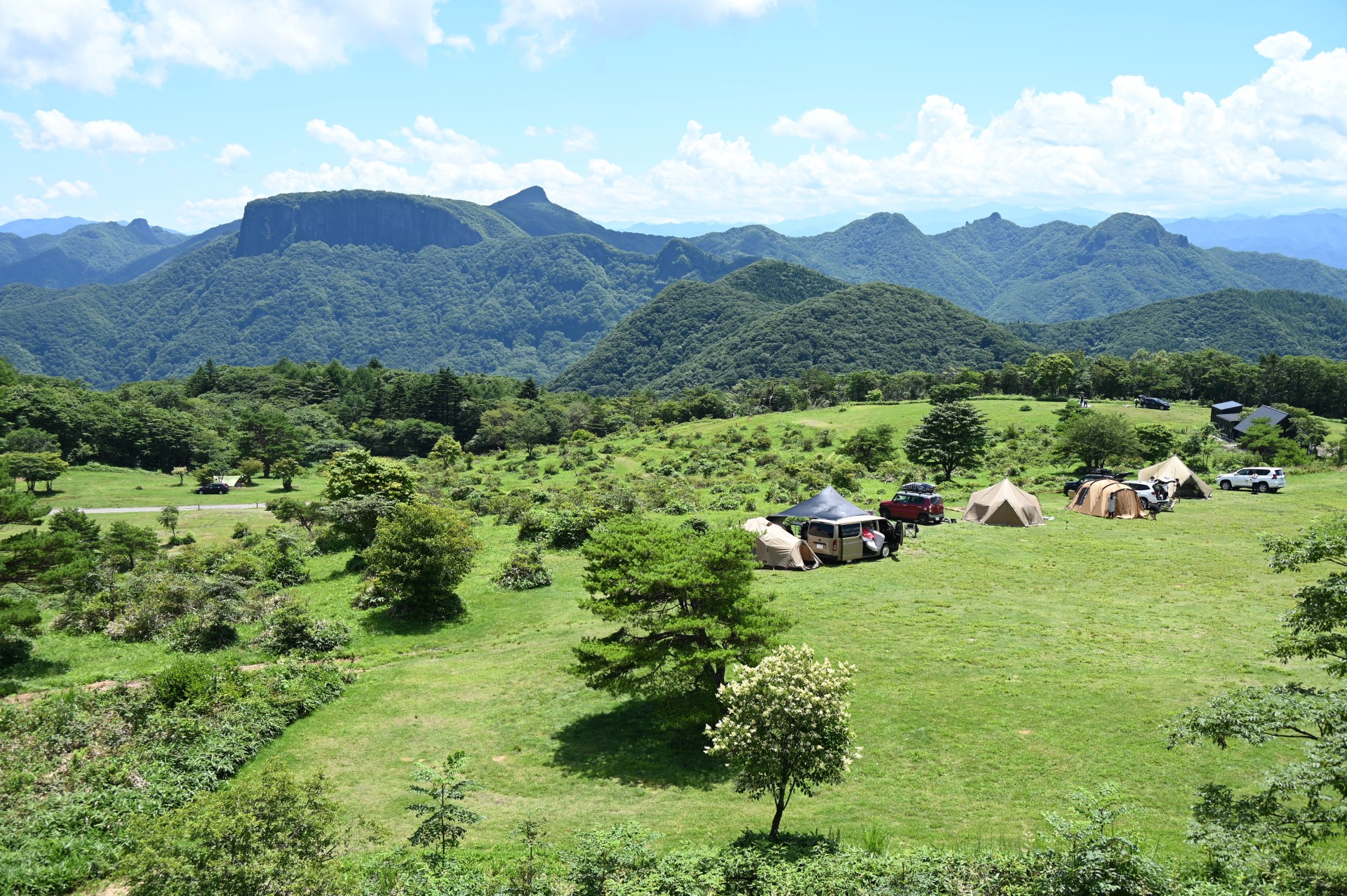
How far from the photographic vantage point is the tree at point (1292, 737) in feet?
26.3

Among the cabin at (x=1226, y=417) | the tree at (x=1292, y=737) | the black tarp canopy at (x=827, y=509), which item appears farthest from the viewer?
the cabin at (x=1226, y=417)

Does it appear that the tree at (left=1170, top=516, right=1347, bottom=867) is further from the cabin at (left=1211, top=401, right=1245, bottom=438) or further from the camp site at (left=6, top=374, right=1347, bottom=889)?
the cabin at (left=1211, top=401, right=1245, bottom=438)

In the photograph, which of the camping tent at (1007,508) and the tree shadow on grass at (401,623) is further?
the camping tent at (1007,508)

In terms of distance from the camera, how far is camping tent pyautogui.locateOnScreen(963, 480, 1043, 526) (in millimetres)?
33094

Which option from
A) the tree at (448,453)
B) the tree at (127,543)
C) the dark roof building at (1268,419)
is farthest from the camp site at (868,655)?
the tree at (448,453)

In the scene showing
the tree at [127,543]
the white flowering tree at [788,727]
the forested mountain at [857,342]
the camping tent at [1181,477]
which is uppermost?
the forested mountain at [857,342]

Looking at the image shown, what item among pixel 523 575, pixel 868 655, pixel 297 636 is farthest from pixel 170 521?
pixel 868 655

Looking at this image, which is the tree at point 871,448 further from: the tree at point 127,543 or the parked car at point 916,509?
the tree at point 127,543

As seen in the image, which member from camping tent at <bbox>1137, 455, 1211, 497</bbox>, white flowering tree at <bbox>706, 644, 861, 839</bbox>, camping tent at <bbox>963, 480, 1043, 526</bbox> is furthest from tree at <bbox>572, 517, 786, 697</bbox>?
camping tent at <bbox>1137, 455, 1211, 497</bbox>

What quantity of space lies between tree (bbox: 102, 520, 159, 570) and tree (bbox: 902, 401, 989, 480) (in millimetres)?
43200

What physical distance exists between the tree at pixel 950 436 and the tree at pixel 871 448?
7.35 meters

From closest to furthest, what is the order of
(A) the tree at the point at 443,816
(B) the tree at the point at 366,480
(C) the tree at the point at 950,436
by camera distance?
(A) the tree at the point at 443,816, (B) the tree at the point at 366,480, (C) the tree at the point at 950,436

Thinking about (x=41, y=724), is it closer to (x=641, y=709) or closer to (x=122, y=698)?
(x=122, y=698)

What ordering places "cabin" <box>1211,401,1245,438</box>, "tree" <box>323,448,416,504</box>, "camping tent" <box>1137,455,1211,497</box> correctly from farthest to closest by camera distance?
"cabin" <box>1211,401,1245,438</box>, "camping tent" <box>1137,455,1211,497</box>, "tree" <box>323,448,416,504</box>
